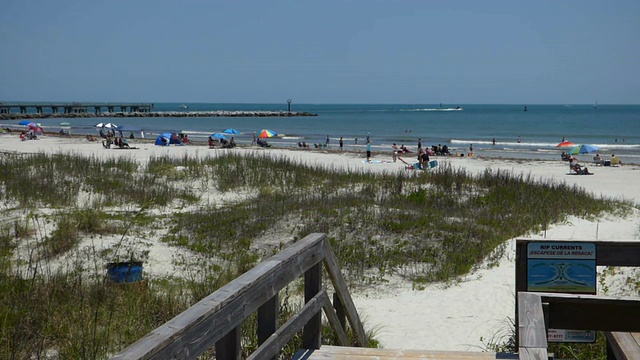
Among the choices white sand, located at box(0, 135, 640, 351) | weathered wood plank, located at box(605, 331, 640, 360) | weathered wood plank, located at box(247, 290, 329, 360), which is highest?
weathered wood plank, located at box(247, 290, 329, 360)

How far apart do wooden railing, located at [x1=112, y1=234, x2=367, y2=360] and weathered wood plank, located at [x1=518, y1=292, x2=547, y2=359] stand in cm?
120

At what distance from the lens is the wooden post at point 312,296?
4.05 meters

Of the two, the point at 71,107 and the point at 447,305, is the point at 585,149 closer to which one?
the point at 447,305

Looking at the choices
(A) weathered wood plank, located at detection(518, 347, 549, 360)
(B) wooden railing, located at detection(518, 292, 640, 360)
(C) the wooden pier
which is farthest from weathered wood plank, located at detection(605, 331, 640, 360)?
(C) the wooden pier

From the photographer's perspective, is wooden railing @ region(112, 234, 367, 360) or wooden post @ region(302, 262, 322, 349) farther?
wooden post @ region(302, 262, 322, 349)

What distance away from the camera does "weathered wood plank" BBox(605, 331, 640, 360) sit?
3.57 metres

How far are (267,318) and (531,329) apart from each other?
4.55 feet

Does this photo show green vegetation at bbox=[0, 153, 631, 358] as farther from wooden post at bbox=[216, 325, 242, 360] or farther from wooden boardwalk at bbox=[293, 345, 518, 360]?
wooden post at bbox=[216, 325, 242, 360]

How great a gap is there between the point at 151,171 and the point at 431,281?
11109 mm

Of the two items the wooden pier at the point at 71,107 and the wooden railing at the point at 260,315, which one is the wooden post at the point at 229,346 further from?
the wooden pier at the point at 71,107

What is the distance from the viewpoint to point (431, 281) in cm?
905

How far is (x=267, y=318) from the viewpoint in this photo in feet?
10.8

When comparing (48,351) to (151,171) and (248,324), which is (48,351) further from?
(151,171)

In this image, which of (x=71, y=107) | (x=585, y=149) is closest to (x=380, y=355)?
(x=585, y=149)
